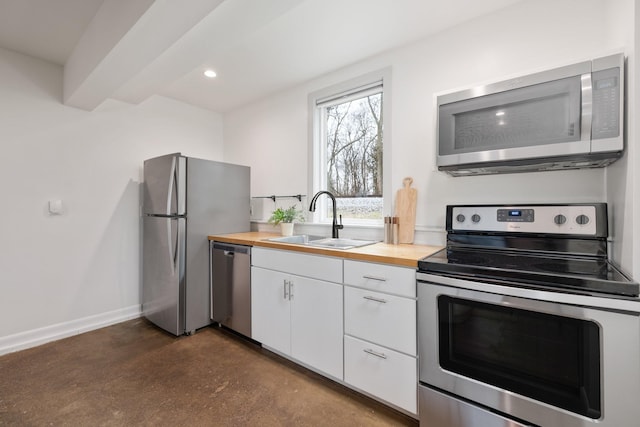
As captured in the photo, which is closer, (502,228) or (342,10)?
(502,228)

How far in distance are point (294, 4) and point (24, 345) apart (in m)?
3.23

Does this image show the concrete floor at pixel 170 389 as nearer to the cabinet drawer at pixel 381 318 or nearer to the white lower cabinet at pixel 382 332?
the white lower cabinet at pixel 382 332

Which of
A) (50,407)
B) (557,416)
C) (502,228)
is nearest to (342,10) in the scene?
(502,228)

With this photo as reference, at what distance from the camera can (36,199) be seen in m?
2.31

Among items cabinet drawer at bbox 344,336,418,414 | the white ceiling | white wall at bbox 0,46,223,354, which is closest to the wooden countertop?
cabinet drawer at bbox 344,336,418,414

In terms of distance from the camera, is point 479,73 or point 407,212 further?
point 407,212

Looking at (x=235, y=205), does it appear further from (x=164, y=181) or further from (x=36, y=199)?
(x=36, y=199)

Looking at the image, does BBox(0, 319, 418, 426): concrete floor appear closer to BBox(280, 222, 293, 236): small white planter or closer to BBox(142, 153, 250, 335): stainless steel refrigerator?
BBox(142, 153, 250, 335): stainless steel refrigerator

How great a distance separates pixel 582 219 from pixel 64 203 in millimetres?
3737

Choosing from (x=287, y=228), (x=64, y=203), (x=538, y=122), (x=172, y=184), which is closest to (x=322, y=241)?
(x=287, y=228)

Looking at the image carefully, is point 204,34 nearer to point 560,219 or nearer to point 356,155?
point 356,155

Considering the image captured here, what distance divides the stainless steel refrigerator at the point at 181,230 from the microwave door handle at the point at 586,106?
2605mm

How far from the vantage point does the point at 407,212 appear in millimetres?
2021

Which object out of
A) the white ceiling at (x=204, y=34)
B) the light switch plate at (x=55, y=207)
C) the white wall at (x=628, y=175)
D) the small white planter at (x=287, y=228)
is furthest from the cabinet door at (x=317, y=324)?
the light switch plate at (x=55, y=207)
